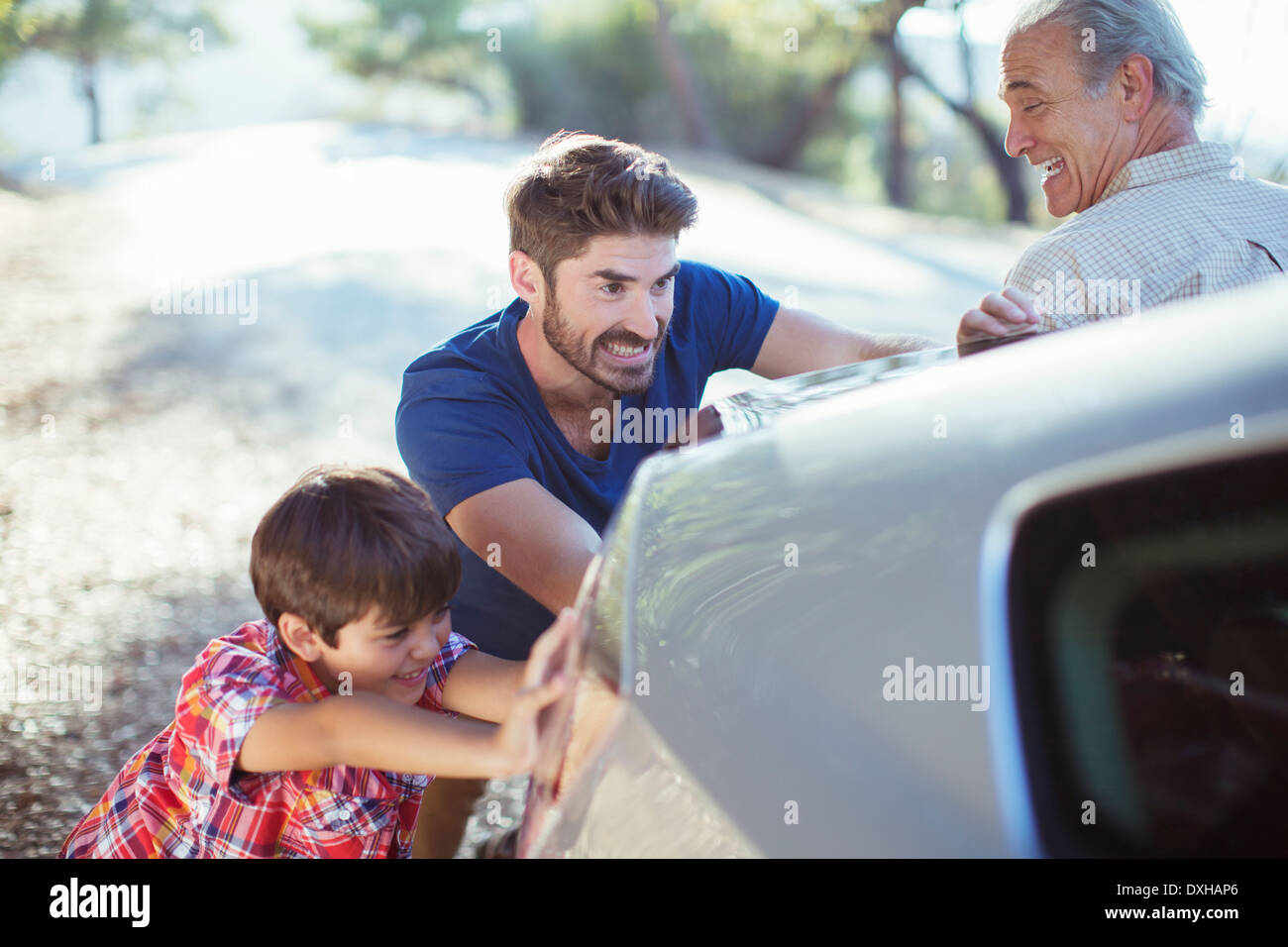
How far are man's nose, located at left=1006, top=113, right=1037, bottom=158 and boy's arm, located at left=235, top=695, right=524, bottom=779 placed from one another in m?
1.77

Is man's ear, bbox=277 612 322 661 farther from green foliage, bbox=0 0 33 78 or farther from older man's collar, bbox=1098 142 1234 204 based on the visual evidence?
green foliage, bbox=0 0 33 78

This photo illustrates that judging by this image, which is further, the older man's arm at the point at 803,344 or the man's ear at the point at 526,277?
the older man's arm at the point at 803,344

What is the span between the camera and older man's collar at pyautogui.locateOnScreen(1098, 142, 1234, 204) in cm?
231

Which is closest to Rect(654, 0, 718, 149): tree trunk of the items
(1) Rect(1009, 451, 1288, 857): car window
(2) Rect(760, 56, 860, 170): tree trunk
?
(2) Rect(760, 56, 860, 170): tree trunk

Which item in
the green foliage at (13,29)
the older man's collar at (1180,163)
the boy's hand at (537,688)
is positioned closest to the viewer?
the boy's hand at (537,688)

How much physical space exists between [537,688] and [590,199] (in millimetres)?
1427

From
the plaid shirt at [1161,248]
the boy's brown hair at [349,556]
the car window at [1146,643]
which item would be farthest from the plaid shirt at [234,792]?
the plaid shirt at [1161,248]

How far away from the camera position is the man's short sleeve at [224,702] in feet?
5.89

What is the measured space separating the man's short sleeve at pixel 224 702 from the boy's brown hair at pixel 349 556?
0.33ft

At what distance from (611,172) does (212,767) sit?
58.3 inches

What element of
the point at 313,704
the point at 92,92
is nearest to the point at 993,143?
the point at 92,92

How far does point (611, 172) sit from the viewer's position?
2582mm

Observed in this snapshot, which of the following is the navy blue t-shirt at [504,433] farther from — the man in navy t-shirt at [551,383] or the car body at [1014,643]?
the car body at [1014,643]
